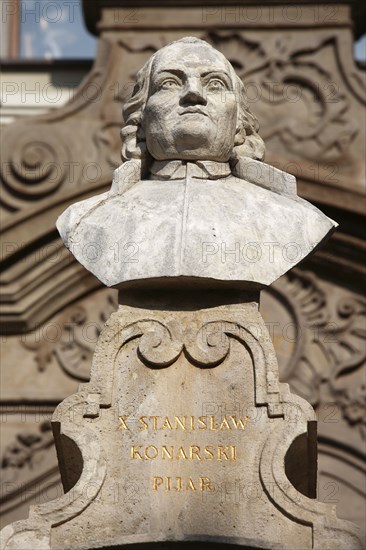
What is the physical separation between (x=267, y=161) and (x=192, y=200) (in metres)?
3.67

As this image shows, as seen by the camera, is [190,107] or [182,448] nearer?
[182,448]

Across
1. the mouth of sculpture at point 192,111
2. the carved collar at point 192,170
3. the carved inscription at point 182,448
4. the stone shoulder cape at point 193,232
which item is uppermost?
the mouth of sculpture at point 192,111

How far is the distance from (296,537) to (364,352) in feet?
14.4

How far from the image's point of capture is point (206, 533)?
6.71 metres

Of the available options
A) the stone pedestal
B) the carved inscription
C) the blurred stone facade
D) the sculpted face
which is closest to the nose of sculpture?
the sculpted face

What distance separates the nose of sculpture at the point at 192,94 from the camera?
739 centimetres

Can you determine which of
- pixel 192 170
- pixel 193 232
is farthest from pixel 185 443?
pixel 192 170

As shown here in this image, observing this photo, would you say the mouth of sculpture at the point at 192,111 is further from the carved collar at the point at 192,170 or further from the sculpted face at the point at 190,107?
the carved collar at the point at 192,170

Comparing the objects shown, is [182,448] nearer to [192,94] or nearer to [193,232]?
[193,232]

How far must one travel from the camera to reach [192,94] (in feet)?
24.2

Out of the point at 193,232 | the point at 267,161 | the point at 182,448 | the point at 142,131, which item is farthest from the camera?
the point at 267,161

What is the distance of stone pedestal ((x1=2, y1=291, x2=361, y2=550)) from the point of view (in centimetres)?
673

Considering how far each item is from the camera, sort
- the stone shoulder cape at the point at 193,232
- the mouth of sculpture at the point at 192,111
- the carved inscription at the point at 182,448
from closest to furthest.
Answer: the carved inscription at the point at 182,448, the stone shoulder cape at the point at 193,232, the mouth of sculpture at the point at 192,111

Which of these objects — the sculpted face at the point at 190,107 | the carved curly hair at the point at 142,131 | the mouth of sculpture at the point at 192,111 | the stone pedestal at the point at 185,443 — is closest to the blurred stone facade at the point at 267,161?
the carved curly hair at the point at 142,131
